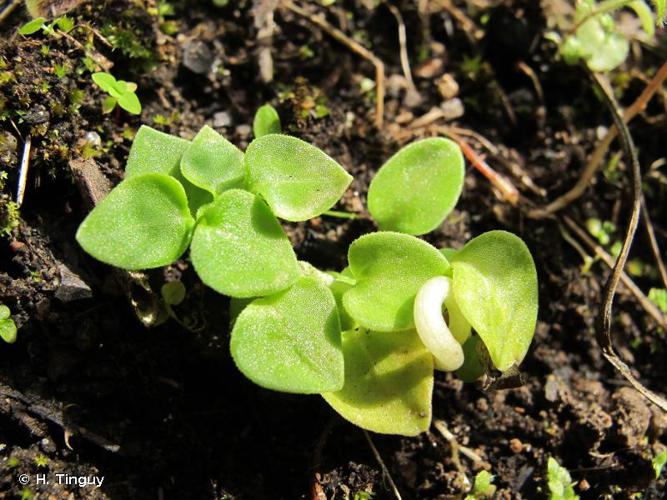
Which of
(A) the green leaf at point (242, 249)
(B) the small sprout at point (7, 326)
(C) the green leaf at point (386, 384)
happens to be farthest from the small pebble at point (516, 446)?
(B) the small sprout at point (7, 326)

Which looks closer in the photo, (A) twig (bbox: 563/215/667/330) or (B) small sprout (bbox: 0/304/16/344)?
(B) small sprout (bbox: 0/304/16/344)

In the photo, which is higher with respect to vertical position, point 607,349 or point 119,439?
point 607,349

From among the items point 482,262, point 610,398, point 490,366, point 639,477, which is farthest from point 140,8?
point 639,477

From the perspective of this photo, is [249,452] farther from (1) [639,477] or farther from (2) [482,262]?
(1) [639,477]

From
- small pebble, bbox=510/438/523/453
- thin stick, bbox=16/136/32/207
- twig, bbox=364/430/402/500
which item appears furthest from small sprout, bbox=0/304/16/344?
small pebble, bbox=510/438/523/453

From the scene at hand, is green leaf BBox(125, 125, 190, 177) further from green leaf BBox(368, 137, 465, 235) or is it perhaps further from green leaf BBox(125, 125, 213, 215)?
green leaf BBox(368, 137, 465, 235)
